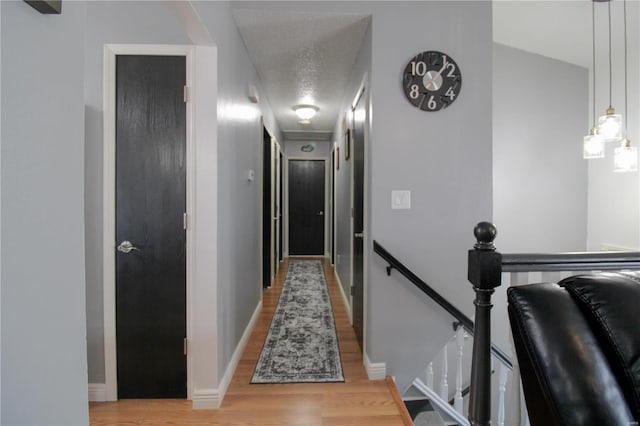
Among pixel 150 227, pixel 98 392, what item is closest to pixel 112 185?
pixel 150 227

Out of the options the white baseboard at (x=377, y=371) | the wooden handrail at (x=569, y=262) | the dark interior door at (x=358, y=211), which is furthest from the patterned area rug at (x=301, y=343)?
the wooden handrail at (x=569, y=262)

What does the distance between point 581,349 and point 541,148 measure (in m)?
3.33

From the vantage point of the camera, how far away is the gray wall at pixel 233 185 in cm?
192

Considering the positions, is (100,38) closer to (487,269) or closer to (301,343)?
(487,269)

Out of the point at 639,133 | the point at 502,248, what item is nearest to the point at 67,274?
the point at 502,248

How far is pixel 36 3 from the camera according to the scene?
622 mm

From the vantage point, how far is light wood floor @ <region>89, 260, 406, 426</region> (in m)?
1.76

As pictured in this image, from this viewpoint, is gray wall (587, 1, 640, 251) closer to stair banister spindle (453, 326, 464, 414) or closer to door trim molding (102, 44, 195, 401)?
stair banister spindle (453, 326, 464, 414)

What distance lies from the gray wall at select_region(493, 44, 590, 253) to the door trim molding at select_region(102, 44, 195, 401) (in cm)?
306

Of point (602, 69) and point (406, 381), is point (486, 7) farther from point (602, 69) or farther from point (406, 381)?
point (406, 381)

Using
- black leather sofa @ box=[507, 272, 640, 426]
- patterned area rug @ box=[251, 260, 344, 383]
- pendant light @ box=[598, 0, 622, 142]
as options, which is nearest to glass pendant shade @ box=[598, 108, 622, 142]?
pendant light @ box=[598, 0, 622, 142]

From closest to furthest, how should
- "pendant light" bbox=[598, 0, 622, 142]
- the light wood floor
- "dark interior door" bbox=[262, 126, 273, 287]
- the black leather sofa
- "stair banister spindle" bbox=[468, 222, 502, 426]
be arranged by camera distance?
1. the black leather sofa
2. "stair banister spindle" bbox=[468, 222, 502, 426]
3. the light wood floor
4. "pendant light" bbox=[598, 0, 622, 142]
5. "dark interior door" bbox=[262, 126, 273, 287]

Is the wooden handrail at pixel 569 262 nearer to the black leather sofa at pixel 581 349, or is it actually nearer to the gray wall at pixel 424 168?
the black leather sofa at pixel 581 349

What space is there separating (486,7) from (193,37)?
1.95 meters
